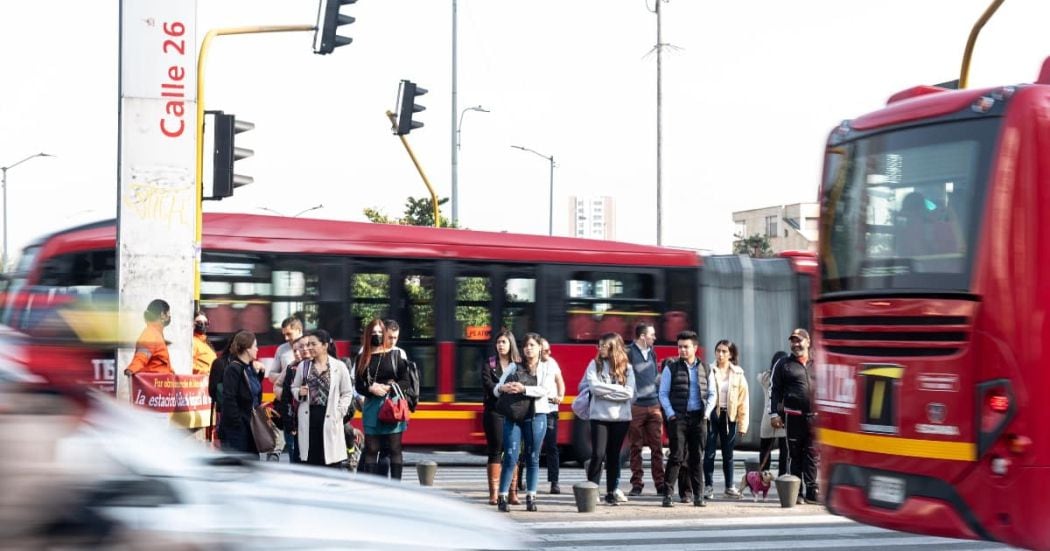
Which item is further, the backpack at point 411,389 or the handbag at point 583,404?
the handbag at point 583,404

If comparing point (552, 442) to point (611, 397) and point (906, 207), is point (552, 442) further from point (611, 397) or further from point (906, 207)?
point (906, 207)

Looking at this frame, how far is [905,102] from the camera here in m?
9.26

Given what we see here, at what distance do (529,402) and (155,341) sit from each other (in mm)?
3589

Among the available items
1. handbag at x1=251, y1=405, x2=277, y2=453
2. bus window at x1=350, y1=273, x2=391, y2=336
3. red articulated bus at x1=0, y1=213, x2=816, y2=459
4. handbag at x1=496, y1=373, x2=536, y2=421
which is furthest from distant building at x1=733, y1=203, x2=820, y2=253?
handbag at x1=251, y1=405, x2=277, y2=453

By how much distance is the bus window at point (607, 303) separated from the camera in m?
19.7

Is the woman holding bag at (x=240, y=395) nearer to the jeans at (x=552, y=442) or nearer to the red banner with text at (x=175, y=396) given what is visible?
the red banner with text at (x=175, y=396)

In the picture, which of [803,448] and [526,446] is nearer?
[526,446]

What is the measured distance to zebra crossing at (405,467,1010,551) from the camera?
37.1 feet

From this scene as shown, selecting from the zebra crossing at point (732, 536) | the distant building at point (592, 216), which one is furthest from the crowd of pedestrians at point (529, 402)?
the distant building at point (592, 216)

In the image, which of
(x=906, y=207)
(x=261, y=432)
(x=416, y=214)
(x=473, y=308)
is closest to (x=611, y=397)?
(x=261, y=432)

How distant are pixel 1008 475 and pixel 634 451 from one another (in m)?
7.49

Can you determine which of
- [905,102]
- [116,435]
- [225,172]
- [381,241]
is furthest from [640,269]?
[116,435]

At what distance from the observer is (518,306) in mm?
19453

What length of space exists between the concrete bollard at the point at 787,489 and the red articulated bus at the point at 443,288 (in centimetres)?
538
